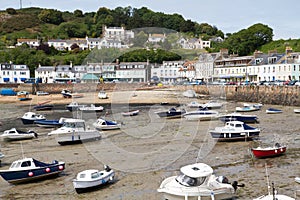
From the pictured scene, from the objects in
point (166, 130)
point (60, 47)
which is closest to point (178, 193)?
point (166, 130)

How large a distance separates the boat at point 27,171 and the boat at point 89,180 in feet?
7.30

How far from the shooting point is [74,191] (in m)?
14.1

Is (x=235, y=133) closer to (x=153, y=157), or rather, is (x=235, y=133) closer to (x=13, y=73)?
(x=153, y=157)

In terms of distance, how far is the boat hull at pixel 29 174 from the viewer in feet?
49.4

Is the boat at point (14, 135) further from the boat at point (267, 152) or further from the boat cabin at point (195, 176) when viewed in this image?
the boat cabin at point (195, 176)

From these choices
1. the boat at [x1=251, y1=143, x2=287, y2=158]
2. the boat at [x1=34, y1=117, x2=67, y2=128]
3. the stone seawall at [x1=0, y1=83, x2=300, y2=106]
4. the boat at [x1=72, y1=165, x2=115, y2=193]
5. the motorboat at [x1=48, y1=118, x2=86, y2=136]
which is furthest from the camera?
the stone seawall at [x1=0, y1=83, x2=300, y2=106]

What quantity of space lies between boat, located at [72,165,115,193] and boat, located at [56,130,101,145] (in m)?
8.89

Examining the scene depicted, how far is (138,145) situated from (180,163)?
540 cm

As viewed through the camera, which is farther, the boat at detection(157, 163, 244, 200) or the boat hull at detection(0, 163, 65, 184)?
Result: the boat hull at detection(0, 163, 65, 184)

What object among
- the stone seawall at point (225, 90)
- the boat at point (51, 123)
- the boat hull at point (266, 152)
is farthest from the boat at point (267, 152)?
the stone seawall at point (225, 90)

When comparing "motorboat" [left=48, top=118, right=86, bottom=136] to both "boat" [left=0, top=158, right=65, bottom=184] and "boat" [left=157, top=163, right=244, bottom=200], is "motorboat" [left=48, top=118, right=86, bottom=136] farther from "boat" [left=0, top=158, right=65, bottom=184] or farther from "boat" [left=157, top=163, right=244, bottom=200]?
"boat" [left=157, top=163, right=244, bottom=200]

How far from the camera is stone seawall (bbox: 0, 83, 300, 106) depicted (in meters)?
41.9

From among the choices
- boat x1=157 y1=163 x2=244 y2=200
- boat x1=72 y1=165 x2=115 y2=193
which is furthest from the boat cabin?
boat x1=72 y1=165 x2=115 y2=193

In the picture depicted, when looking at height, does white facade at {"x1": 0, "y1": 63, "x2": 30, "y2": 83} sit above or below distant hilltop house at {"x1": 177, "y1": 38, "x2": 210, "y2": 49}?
below
